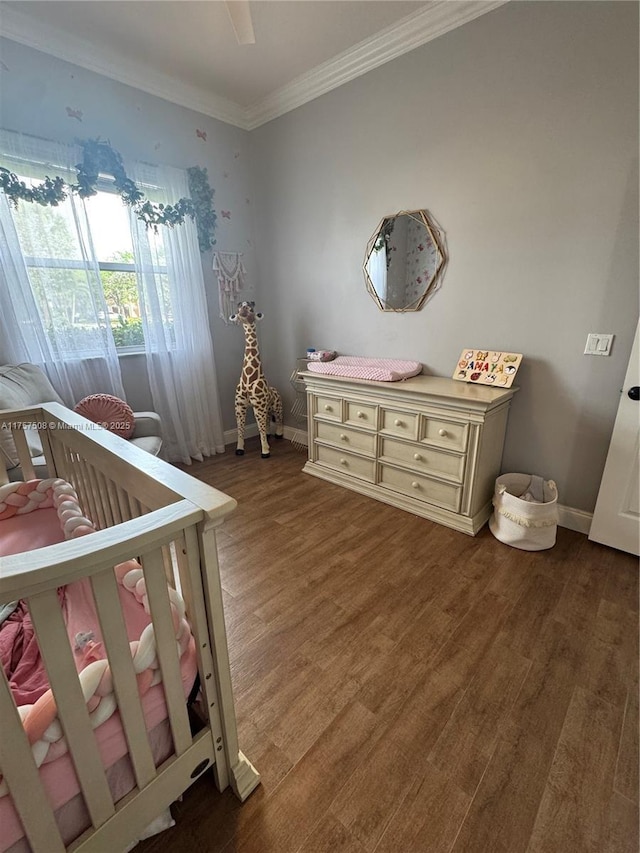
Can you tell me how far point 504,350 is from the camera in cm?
216

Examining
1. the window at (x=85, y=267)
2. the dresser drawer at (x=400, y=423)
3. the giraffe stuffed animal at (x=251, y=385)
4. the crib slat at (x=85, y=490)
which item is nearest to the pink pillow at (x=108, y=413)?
the window at (x=85, y=267)

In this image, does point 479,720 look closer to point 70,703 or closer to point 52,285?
point 70,703

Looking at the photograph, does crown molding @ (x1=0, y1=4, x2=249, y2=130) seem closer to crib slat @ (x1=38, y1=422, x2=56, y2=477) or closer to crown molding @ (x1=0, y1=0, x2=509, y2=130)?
crown molding @ (x1=0, y1=0, x2=509, y2=130)

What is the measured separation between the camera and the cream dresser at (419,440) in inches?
79.4

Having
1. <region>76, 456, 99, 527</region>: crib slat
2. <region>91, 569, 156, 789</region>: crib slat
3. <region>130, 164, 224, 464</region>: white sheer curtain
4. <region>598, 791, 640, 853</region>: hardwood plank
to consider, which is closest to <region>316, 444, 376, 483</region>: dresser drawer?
<region>130, 164, 224, 464</region>: white sheer curtain

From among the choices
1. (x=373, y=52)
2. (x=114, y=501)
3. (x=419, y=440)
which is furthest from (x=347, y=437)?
(x=373, y=52)

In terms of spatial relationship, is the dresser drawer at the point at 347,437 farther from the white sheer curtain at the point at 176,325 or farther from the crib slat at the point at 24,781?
the crib slat at the point at 24,781

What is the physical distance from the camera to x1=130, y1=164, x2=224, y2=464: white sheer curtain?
8.74ft

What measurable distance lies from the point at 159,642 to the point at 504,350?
217cm

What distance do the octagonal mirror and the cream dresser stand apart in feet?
1.92

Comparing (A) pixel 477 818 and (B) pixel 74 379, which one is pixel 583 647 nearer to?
(A) pixel 477 818

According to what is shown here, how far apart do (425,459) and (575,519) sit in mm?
881

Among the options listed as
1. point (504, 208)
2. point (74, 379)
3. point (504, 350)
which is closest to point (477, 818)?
point (504, 350)

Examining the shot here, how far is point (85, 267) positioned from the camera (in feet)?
7.86
